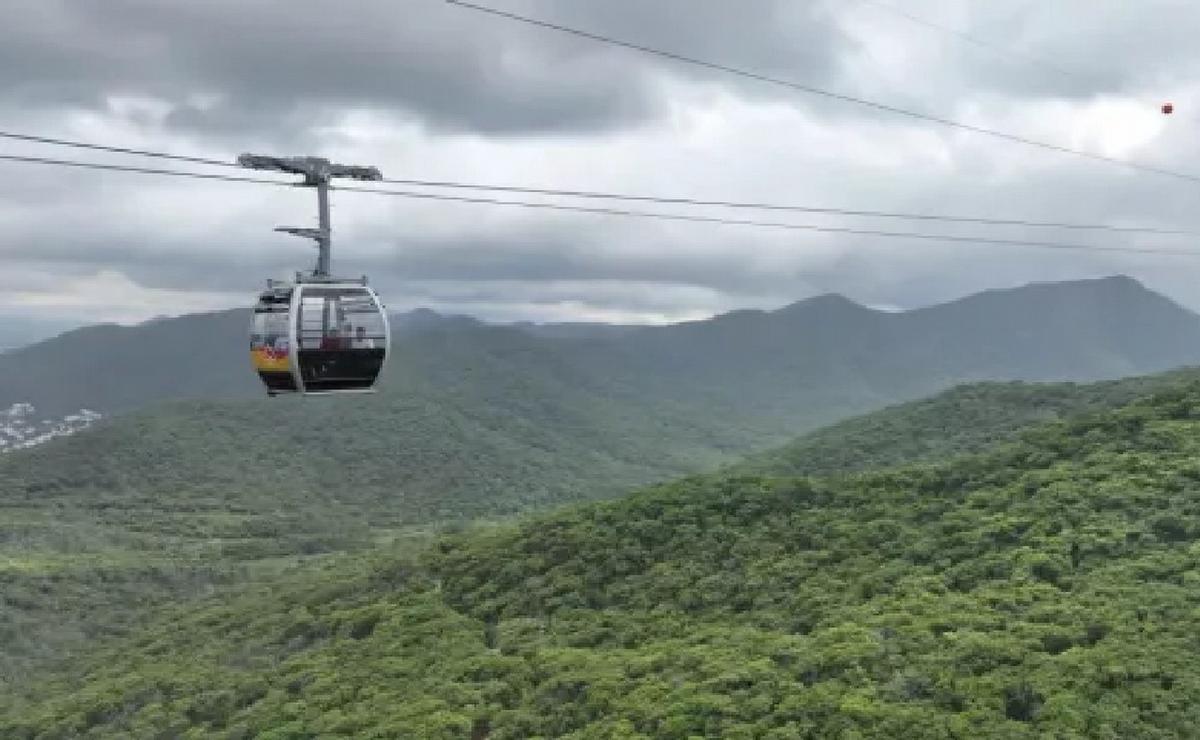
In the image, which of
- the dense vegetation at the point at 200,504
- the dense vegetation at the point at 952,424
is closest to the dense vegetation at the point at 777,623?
the dense vegetation at the point at 200,504

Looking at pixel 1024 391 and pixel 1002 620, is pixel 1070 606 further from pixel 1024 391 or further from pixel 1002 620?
pixel 1024 391

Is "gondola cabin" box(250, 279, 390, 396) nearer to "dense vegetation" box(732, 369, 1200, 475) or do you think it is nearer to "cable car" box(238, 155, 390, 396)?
"cable car" box(238, 155, 390, 396)

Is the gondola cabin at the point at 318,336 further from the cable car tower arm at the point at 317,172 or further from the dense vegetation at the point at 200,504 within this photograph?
the dense vegetation at the point at 200,504

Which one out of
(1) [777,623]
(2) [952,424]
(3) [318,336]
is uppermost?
(3) [318,336]

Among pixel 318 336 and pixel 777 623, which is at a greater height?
pixel 318 336

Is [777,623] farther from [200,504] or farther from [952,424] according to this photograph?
[200,504]

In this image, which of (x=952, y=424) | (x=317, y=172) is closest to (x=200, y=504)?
(x=952, y=424)
